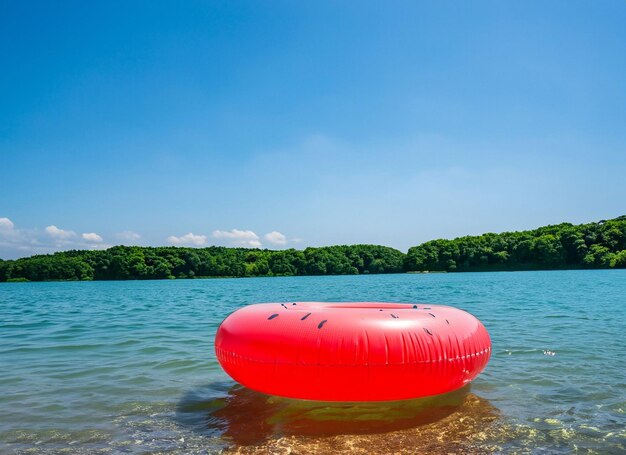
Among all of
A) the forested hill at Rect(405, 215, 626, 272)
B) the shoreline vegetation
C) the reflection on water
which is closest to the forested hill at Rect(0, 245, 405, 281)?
the shoreline vegetation

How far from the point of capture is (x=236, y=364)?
5.12 metres

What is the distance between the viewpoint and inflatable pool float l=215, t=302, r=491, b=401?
464 centimetres

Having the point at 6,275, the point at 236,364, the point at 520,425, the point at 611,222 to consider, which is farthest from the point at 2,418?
the point at 611,222

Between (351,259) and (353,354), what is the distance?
79.6 meters

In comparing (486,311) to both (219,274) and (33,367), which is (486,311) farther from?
(219,274)

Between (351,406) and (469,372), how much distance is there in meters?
1.24

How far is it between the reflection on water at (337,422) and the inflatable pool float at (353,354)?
0.26 meters

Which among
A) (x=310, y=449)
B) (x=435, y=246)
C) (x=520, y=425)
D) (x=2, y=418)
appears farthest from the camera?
(x=435, y=246)

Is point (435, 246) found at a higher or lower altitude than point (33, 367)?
higher

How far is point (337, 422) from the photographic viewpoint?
4.85m

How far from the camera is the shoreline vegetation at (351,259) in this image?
64.3 m

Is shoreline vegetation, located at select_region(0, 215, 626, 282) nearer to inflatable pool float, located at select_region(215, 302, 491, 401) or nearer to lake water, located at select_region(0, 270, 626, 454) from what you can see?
lake water, located at select_region(0, 270, 626, 454)

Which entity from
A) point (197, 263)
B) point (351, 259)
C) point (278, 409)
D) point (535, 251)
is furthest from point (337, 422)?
point (351, 259)

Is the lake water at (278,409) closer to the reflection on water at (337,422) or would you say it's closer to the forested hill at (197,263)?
the reflection on water at (337,422)
